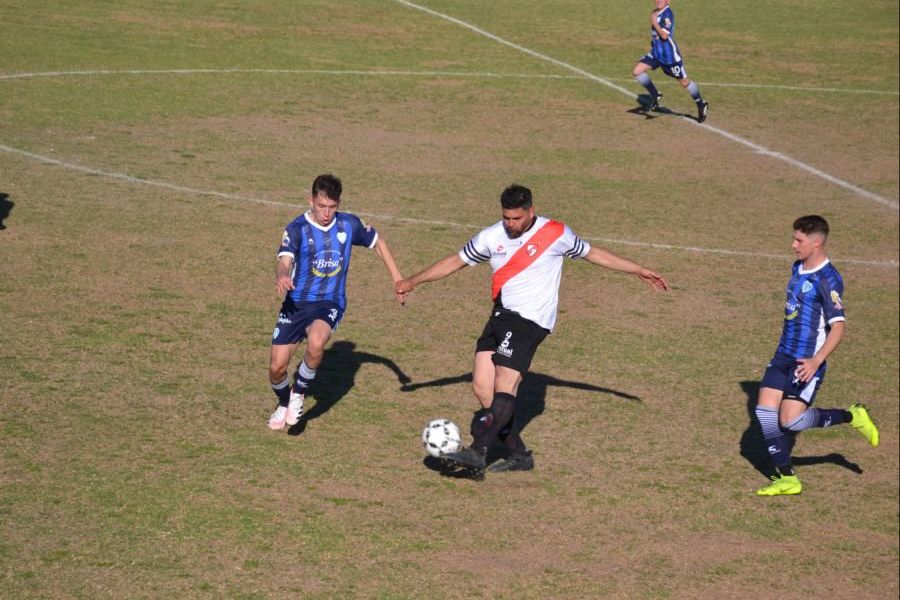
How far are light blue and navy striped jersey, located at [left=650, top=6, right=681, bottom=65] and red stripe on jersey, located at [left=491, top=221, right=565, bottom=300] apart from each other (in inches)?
639

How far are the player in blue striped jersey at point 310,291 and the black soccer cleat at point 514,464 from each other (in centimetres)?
181

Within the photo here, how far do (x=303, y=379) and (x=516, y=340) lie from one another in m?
1.93

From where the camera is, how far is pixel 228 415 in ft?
39.1

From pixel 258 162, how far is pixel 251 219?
131 inches

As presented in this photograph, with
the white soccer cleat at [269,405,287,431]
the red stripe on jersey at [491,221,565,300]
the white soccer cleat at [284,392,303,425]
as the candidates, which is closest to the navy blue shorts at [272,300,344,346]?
the white soccer cleat at [284,392,303,425]

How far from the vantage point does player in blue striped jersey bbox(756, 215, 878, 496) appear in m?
11.1

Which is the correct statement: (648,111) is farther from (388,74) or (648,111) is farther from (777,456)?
(777,456)

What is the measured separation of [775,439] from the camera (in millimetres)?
11211

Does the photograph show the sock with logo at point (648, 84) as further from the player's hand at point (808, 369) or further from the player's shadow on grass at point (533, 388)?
the player's hand at point (808, 369)

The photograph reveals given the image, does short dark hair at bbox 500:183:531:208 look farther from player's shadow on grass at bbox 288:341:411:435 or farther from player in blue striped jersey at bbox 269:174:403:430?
player's shadow on grass at bbox 288:341:411:435

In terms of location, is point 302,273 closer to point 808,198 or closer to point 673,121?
point 808,198

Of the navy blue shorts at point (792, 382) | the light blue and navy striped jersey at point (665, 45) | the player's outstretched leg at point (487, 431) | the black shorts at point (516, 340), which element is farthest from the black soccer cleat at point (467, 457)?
the light blue and navy striped jersey at point (665, 45)

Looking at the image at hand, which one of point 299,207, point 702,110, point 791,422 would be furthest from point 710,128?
point 791,422

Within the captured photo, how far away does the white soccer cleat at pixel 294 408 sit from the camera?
455 inches
